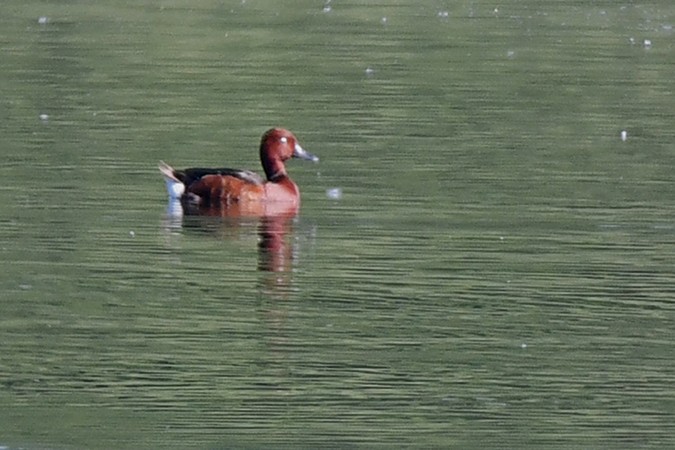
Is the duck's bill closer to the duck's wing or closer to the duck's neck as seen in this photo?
the duck's neck

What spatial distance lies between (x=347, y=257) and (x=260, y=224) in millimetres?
1597

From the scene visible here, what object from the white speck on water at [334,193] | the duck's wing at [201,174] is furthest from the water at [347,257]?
the duck's wing at [201,174]

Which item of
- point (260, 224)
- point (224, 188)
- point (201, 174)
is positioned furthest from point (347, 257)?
point (201, 174)

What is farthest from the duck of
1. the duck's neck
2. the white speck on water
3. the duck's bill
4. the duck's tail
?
the duck's bill

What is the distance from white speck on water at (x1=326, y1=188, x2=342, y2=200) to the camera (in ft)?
41.3

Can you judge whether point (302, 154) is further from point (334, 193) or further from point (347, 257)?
point (347, 257)

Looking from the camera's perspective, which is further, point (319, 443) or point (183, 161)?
point (183, 161)

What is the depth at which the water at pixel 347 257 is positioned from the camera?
7477 mm

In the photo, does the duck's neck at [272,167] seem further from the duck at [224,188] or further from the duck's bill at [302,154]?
the duck at [224,188]

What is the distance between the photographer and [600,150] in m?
14.6

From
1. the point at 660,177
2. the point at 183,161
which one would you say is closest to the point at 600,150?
the point at 660,177

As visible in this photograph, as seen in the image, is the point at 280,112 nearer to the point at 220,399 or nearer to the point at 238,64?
the point at 238,64

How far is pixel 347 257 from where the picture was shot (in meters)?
10.5

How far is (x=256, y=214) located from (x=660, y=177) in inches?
107
